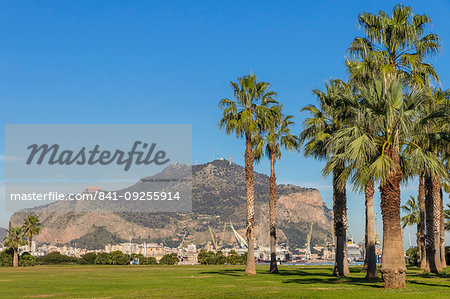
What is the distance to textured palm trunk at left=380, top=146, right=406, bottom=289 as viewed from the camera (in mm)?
27922

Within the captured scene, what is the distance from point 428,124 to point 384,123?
367 cm

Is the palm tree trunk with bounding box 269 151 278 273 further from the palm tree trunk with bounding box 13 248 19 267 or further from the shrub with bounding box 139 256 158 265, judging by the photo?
the palm tree trunk with bounding box 13 248 19 267

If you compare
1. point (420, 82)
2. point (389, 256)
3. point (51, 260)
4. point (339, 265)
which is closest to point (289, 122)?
point (339, 265)

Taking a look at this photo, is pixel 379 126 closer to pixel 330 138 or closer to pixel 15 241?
pixel 330 138

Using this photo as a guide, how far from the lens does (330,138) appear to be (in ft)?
144

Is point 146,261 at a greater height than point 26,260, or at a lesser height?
lesser

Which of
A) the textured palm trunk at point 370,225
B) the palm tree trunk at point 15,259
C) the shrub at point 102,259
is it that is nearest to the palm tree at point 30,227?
the palm tree trunk at point 15,259

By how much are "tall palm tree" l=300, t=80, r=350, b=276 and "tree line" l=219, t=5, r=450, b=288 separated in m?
0.08

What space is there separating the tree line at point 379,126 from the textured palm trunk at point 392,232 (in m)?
0.05

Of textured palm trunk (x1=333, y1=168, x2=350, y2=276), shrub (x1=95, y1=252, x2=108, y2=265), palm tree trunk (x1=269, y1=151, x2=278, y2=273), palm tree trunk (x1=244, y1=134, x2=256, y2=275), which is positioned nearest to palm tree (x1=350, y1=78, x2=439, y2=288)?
textured palm trunk (x1=333, y1=168, x2=350, y2=276)

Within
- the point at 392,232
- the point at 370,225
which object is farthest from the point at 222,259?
the point at 392,232

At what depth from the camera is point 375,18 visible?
117 feet

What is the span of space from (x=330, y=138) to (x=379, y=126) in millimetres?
14693

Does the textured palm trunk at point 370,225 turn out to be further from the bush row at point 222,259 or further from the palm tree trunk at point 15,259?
the palm tree trunk at point 15,259
